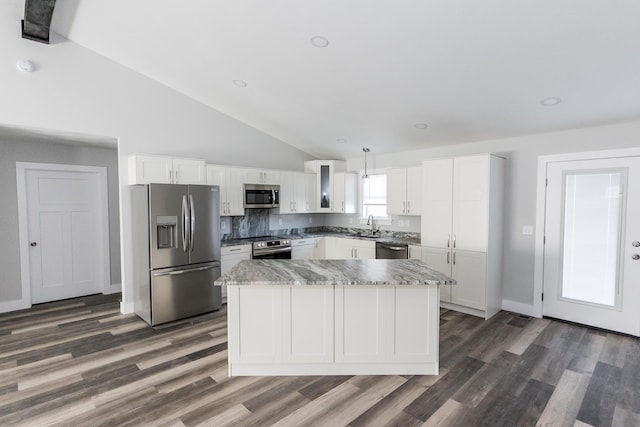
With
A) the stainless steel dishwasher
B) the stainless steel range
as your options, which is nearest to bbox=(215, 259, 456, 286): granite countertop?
the stainless steel dishwasher

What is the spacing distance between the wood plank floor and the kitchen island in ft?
0.39

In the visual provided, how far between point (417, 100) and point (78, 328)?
4.83 meters

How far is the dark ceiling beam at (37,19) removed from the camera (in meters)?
3.17

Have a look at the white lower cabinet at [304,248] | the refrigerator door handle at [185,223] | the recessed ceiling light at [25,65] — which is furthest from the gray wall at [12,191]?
the white lower cabinet at [304,248]

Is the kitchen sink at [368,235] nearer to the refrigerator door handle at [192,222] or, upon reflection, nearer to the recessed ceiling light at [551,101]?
the refrigerator door handle at [192,222]

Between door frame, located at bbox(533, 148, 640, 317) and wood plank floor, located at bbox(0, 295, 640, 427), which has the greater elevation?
door frame, located at bbox(533, 148, 640, 317)

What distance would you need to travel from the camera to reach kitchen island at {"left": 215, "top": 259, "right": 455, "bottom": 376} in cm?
279

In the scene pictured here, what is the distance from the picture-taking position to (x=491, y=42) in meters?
2.67

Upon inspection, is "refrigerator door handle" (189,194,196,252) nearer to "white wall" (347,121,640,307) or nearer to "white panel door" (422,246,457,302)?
"white panel door" (422,246,457,302)

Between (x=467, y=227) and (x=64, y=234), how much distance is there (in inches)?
231

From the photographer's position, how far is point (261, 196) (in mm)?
5391

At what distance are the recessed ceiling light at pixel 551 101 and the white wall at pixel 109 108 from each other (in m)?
4.24

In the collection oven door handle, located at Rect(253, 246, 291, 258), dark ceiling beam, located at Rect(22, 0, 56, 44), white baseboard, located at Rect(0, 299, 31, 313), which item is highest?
dark ceiling beam, located at Rect(22, 0, 56, 44)

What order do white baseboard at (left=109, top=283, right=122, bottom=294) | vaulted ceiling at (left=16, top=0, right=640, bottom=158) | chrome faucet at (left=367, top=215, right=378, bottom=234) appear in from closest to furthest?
vaulted ceiling at (left=16, top=0, right=640, bottom=158) → white baseboard at (left=109, top=283, right=122, bottom=294) → chrome faucet at (left=367, top=215, right=378, bottom=234)
